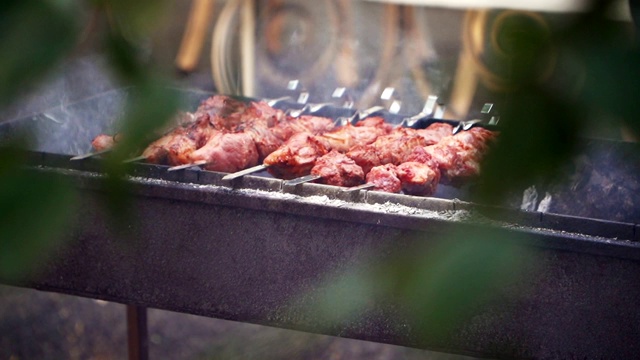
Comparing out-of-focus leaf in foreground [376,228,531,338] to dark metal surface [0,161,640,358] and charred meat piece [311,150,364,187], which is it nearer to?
dark metal surface [0,161,640,358]

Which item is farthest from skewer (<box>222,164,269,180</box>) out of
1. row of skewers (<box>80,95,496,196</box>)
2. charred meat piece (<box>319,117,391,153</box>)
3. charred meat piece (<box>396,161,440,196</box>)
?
charred meat piece (<box>396,161,440,196</box>)

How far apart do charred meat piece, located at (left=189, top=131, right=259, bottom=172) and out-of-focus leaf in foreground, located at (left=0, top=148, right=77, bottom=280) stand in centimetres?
218

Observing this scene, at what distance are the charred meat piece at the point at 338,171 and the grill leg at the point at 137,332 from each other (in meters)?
0.83

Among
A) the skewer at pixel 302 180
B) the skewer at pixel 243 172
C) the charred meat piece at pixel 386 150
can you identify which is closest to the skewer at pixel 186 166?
the skewer at pixel 243 172

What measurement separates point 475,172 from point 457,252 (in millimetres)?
39

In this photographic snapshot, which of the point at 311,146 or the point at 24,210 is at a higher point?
the point at 24,210

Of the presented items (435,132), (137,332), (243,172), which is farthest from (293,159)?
(137,332)

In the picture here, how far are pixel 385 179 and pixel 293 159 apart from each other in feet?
1.03

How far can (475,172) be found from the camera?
37 cm

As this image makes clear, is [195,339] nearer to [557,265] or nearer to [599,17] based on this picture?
[557,265]

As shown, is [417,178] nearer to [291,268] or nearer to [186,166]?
[291,268]

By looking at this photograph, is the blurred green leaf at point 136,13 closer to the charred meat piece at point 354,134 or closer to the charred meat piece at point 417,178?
the charred meat piece at point 417,178

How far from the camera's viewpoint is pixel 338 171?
2.51 metres

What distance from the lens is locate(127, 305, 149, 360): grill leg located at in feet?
9.37
